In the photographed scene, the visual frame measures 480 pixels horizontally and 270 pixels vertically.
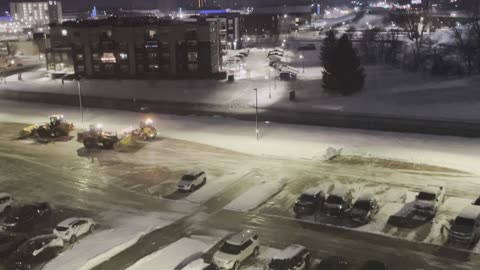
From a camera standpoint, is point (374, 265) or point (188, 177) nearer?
point (374, 265)

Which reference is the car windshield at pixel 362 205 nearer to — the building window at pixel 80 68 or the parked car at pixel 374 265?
the parked car at pixel 374 265

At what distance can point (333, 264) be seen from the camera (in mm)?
22156

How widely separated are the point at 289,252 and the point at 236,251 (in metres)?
2.32

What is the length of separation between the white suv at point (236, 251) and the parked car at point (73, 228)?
25.3ft

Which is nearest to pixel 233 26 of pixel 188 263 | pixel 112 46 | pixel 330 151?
pixel 112 46

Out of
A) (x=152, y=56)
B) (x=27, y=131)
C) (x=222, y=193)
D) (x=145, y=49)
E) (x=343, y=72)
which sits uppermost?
(x=145, y=49)

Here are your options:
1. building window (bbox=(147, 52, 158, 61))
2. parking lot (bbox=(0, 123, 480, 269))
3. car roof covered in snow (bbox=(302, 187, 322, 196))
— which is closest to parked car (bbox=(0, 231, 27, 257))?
parking lot (bbox=(0, 123, 480, 269))

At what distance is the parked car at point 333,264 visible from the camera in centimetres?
2197

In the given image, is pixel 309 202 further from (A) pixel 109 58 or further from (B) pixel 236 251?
(A) pixel 109 58

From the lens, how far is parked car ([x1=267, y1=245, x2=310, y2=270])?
72.1 feet

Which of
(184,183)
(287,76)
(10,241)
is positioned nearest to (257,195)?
(184,183)

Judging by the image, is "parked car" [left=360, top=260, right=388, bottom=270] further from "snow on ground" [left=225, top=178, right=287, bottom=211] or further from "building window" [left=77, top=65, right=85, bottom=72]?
"building window" [left=77, top=65, right=85, bottom=72]

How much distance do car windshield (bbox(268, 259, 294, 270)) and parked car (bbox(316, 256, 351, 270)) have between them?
1242 millimetres

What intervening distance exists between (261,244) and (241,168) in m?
12.3
